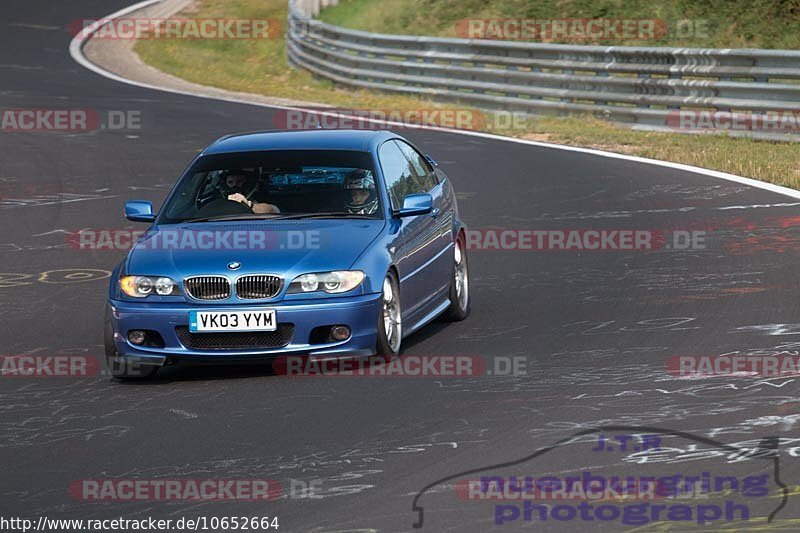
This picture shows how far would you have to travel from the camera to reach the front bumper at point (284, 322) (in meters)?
9.47

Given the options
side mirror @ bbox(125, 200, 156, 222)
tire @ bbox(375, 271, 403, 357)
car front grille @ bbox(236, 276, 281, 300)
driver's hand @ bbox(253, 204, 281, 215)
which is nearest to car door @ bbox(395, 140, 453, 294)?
tire @ bbox(375, 271, 403, 357)

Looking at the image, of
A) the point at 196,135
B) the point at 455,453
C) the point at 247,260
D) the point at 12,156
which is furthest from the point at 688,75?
the point at 455,453

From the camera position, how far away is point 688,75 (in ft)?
75.4

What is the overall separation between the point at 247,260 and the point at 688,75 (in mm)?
14477

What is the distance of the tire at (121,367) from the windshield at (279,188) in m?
1.06

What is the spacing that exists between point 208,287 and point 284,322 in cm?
49

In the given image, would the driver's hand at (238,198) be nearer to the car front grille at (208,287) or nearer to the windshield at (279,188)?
the windshield at (279,188)

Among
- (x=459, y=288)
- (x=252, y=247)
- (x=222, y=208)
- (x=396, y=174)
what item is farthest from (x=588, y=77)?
(x=252, y=247)

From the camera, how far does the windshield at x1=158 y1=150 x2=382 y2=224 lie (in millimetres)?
10469

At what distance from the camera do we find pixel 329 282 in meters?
9.57

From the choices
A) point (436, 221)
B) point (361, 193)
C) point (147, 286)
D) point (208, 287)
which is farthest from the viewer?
point (436, 221)

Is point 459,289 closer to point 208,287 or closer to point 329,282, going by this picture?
point 329,282

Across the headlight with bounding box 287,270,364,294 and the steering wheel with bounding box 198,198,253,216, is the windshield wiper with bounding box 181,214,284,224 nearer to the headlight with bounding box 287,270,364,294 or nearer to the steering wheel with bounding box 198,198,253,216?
the steering wheel with bounding box 198,198,253,216

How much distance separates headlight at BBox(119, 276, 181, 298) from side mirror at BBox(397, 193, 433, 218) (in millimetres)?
1610
